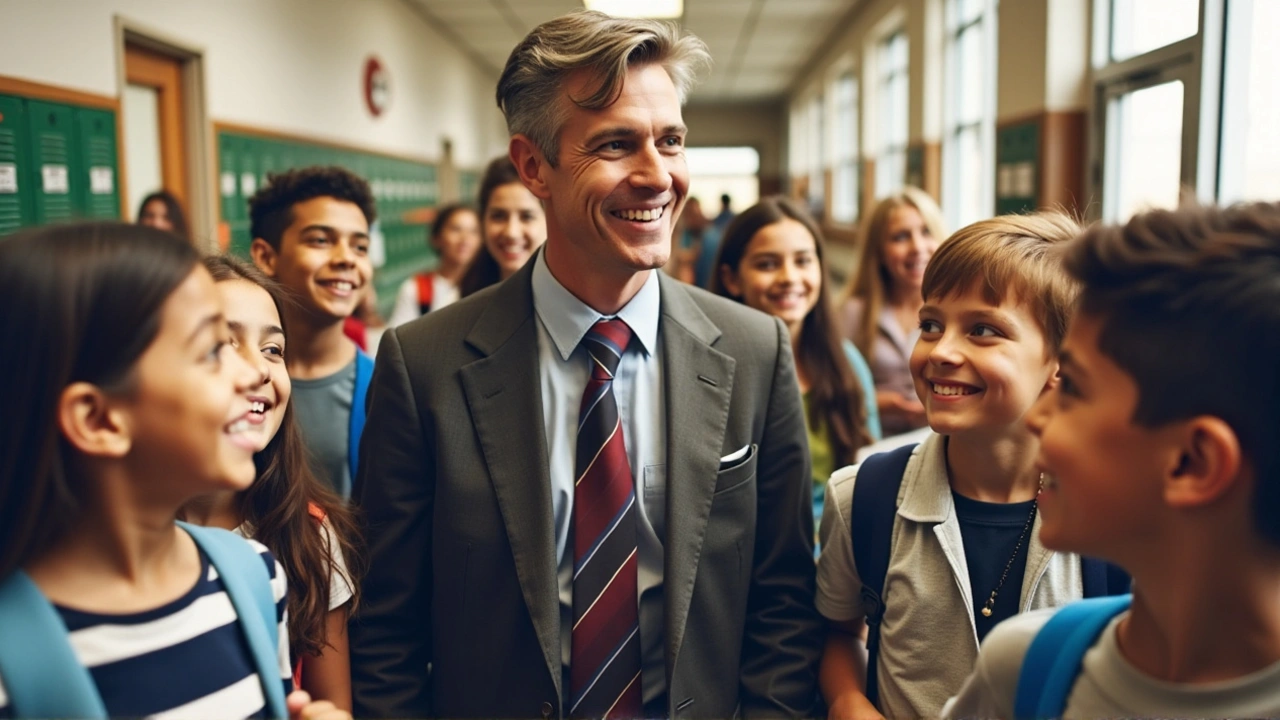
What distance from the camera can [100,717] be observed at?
0.97 metres

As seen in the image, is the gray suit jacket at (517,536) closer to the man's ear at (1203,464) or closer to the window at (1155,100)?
the man's ear at (1203,464)

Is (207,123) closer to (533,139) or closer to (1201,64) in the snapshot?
(533,139)

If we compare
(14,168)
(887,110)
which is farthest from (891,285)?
(887,110)

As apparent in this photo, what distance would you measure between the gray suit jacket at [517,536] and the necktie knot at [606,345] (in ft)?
0.28

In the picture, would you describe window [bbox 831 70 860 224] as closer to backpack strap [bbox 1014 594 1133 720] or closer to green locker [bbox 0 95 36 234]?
green locker [bbox 0 95 36 234]

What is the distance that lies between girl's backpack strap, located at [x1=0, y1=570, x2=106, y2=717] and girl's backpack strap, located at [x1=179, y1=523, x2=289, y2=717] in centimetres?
19

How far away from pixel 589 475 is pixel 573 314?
0.92 feet

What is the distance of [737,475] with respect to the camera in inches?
65.9

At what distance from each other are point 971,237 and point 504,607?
95 cm

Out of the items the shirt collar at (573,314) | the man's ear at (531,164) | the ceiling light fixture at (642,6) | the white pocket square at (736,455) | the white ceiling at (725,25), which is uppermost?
the white ceiling at (725,25)

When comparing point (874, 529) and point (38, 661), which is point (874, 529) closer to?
point (874, 529)

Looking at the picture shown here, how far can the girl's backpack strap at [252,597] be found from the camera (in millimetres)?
1157

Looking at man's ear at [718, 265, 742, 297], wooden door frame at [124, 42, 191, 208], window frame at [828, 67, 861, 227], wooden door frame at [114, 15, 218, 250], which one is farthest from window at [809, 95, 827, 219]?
man's ear at [718, 265, 742, 297]

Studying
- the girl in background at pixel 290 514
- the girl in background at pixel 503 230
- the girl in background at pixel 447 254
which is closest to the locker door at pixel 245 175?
the girl in background at pixel 447 254
